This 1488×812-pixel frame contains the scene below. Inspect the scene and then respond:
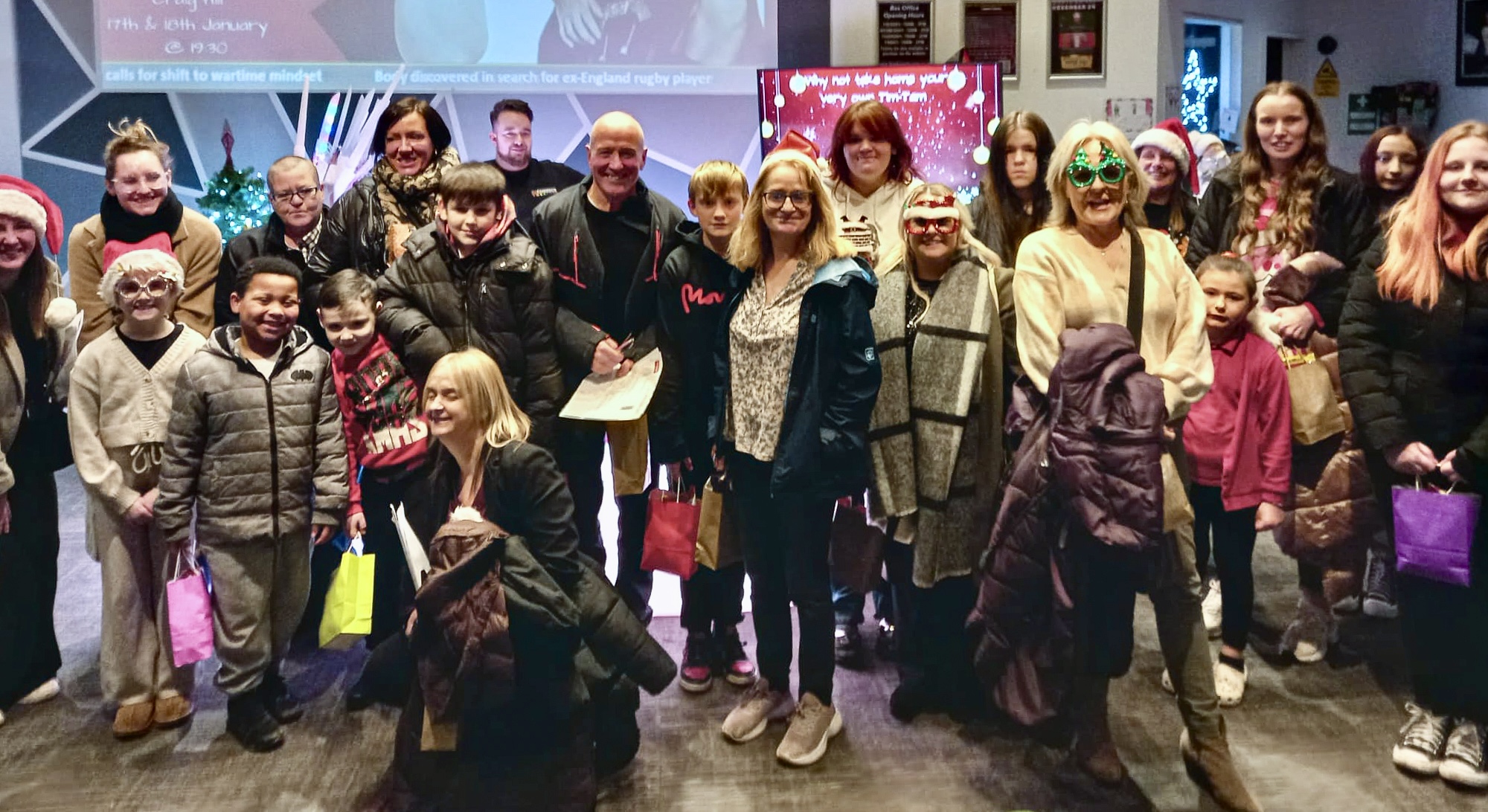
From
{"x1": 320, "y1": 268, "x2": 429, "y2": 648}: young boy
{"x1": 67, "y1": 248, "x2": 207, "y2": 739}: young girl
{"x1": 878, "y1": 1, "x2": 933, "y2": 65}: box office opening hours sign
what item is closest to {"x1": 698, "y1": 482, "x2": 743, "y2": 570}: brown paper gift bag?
{"x1": 320, "y1": 268, "x2": 429, "y2": 648}: young boy

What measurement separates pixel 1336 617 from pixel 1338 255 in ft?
3.90

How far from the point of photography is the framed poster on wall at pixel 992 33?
6.54 meters

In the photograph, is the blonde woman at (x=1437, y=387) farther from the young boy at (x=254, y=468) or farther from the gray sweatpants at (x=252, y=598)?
the gray sweatpants at (x=252, y=598)

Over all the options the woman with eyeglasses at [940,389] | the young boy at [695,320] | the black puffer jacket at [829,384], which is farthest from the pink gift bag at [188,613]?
the woman with eyeglasses at [940,389]

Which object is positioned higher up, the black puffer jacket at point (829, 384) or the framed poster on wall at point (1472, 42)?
the framed poster on wall at point (1472, 42)

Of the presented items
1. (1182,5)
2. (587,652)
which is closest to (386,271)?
(587,652)

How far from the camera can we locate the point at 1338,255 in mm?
3367

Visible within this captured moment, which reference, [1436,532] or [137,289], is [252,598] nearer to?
[137,289]

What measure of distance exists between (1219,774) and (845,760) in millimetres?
851

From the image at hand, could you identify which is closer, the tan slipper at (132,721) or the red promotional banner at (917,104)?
the tan slipper at (132,721)

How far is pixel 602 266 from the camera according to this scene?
10.6ft

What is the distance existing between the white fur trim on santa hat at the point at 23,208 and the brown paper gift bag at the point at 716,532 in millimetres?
1883

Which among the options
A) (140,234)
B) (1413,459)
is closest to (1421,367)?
(1413,459)

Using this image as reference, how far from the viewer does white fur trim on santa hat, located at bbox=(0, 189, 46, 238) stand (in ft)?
10.2
